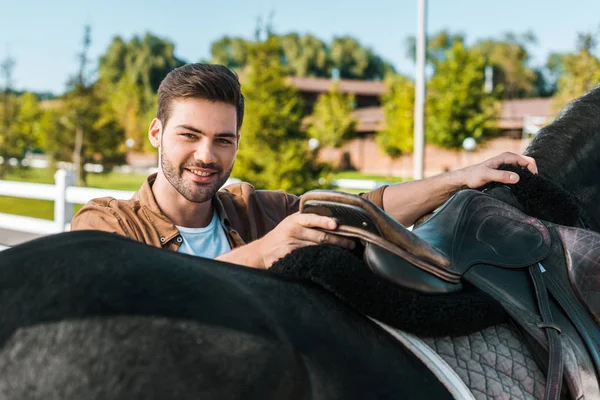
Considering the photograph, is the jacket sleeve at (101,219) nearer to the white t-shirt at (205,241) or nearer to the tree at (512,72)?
the white t-shirt at (205,241)

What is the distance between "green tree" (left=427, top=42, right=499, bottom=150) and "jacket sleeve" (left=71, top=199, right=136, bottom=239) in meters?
25.2

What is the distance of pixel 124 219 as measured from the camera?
1.99 metres

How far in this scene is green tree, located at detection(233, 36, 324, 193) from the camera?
42.7 ft

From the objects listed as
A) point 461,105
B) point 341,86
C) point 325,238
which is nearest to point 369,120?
point 461,105

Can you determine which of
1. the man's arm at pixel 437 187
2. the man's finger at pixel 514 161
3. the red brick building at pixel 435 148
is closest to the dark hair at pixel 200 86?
the man's arm at pixel 437 187

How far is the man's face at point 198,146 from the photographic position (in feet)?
6.61

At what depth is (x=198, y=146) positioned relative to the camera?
2061 millimetres

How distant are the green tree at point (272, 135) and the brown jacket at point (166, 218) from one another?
10218mm

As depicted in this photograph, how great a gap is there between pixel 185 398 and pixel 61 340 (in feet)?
0.61

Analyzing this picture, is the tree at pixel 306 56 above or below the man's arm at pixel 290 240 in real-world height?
above

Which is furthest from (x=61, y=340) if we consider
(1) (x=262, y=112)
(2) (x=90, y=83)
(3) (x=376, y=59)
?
(3) (x=376, y=59)

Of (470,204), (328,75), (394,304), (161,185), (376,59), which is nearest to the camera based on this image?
(394,304)

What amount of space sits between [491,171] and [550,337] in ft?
2.06

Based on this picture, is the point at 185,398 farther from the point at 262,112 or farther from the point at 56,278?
the point at 262,112
